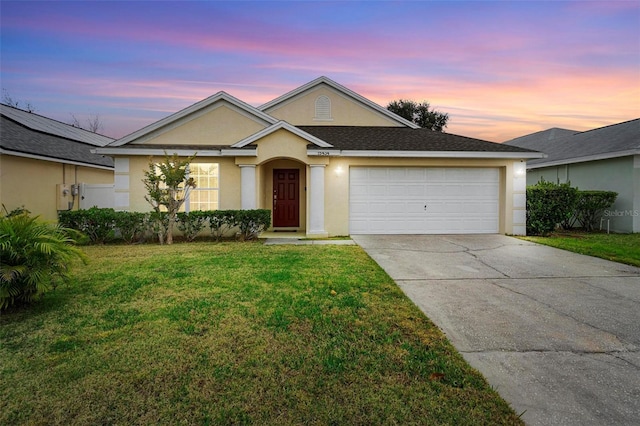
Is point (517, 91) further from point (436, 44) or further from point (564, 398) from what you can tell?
point (564, 398)

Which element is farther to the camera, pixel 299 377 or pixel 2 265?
pixel 2 265

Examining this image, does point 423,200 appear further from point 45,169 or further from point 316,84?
point 45,169

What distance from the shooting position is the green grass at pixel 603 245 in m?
7.94

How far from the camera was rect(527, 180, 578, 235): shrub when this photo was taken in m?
11.3

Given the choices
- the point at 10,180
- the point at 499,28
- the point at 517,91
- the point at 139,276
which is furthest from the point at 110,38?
the point at 517,91

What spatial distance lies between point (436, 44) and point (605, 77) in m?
7.52

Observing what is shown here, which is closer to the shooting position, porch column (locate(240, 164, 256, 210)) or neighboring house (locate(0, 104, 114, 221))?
porch column (locate(240, 164, 256, 210))

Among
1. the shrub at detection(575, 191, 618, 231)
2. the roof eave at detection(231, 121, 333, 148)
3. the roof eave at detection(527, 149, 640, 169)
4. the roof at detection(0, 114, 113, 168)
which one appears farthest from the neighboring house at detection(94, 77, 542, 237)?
the roof eave at detection(527, 149, 640, 169)

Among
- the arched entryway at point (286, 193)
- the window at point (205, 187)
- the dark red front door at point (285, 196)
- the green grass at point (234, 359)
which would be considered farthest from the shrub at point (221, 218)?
the green grass at point (234, 359)

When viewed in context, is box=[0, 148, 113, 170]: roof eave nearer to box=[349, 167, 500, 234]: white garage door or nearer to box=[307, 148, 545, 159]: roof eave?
box=[307, 148, 545, 159]: roof eave

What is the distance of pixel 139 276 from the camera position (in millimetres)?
6023

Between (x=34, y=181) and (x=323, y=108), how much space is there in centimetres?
1201

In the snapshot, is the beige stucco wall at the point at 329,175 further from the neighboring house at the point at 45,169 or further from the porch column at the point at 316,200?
the neighboring house at the point at 45,169

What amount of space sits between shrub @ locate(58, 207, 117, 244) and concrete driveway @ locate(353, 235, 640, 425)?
799 cm
